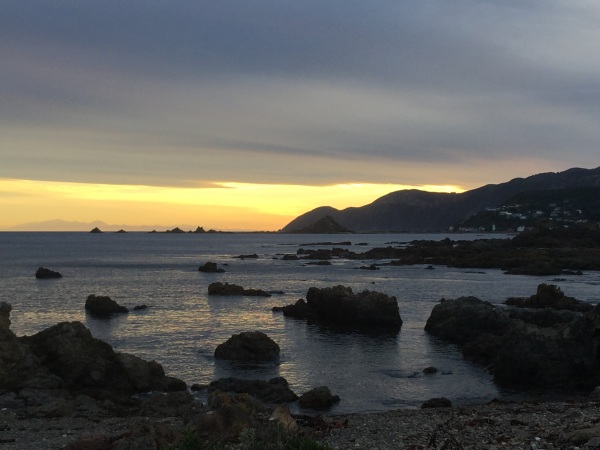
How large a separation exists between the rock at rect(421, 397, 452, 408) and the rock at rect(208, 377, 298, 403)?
625 cm

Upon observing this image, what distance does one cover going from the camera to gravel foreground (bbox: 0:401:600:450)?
15.0 m

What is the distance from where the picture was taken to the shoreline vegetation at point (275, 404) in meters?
15.5

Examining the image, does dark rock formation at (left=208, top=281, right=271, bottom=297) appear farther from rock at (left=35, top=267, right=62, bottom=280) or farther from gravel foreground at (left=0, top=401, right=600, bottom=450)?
gravel foreground at (left=0, top=401, right=600, bottom=450)

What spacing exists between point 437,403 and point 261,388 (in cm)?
861

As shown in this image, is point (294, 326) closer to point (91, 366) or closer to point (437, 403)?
point (91, 366)

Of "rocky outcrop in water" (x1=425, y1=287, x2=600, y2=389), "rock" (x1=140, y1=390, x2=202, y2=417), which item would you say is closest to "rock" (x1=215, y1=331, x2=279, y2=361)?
"rock" (x1=140, y1=390, x2=202, y2=417)

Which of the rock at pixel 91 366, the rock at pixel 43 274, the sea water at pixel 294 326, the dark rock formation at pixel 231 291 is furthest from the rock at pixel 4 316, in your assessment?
the rock at pixel 43 274

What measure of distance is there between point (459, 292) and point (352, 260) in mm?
71533

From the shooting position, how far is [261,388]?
A: 2825 cm

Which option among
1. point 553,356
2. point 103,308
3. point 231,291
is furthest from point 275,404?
point 231,291

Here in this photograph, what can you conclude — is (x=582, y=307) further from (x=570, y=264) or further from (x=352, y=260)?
(x=352, y=260)

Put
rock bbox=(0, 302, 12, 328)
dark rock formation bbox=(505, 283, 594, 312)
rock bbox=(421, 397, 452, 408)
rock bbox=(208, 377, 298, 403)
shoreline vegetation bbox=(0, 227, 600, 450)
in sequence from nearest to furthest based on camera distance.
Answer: shoreline vegetation bbox=(0, 227, 600, 450), rock bbox=(421, 397, 452, 408), rock bbox=(208, 377, 298, 403), rock bbox=(0, 302, 12, 328), dark rock formation bbox=(505, 283, 594, 312)

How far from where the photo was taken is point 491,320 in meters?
43.7

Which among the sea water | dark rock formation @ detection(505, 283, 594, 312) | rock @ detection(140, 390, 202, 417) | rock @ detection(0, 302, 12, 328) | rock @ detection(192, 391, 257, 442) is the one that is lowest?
the sea water
